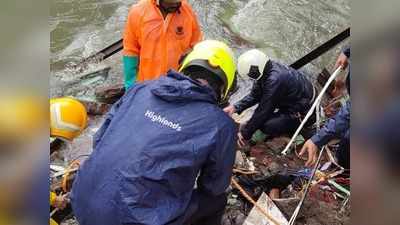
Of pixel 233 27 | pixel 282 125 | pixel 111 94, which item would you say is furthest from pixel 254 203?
pixel 233 27

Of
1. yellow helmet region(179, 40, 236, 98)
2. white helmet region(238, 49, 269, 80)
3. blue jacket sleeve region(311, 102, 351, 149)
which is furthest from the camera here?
white helmet region(238, 49, 269, 80)

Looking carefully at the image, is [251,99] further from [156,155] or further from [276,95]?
[156,155]

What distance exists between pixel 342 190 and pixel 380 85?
3312 mm

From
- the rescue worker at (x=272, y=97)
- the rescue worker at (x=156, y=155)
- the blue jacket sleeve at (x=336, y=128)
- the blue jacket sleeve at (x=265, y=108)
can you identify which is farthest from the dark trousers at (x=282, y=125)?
the rescue worker at (x=156, y=155)

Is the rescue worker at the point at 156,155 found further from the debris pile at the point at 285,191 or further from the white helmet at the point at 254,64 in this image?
the white helmet at the point at 254,64

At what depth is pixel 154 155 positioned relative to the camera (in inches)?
106

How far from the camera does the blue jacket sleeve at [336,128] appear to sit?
3.64m

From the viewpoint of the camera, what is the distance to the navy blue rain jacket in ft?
17.1

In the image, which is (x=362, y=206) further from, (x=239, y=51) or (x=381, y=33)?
(x=239, y=51)

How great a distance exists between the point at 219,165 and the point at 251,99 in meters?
2.63


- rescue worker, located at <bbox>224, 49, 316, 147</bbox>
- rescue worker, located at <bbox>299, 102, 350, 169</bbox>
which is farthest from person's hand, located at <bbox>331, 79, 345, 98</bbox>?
rescue worker, located at <bbox>299, 102, 350, 169</bbox>

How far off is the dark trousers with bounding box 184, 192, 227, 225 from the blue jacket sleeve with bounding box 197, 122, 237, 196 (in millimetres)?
90

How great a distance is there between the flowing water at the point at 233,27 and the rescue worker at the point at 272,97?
1.43 metres

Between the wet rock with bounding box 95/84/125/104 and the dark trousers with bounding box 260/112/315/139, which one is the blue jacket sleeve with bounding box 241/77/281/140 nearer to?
the dark trousers with bounding box 260/112/315/139
